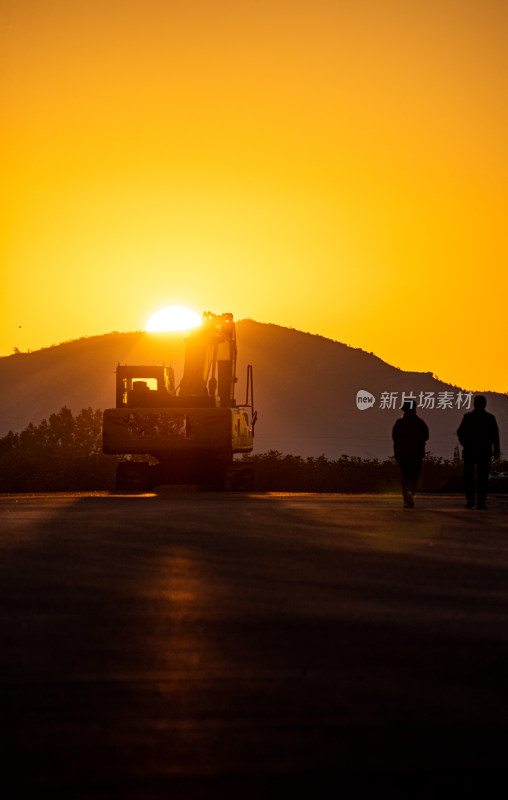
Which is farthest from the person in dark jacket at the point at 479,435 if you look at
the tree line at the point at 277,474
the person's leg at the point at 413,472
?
the tree line at the point at 277,474

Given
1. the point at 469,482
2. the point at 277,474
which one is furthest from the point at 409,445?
the point at 277,474

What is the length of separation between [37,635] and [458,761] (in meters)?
4.22

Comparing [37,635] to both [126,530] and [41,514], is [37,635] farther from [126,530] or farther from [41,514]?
[41,514]

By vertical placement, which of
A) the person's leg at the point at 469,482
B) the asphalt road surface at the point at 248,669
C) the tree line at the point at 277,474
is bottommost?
the asphalt road surface at the point at 248,669

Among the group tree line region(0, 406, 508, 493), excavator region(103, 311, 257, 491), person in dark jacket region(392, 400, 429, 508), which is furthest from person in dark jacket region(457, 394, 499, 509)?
tree line region(0, 406, 508, 493)

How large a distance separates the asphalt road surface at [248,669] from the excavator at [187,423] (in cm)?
2119

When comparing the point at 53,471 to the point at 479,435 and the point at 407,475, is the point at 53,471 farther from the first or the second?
the point at 479,435

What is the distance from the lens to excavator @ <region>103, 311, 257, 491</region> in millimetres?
38438

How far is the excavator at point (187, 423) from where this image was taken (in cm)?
3844

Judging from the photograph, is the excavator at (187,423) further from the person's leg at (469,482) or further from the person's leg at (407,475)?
the person's leg at (469,482)

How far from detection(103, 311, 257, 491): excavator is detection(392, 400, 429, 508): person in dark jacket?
30.6 ft

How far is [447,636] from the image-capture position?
9.69 meters

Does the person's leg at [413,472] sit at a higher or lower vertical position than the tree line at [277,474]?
lower

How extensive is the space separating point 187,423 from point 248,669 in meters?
30.3
